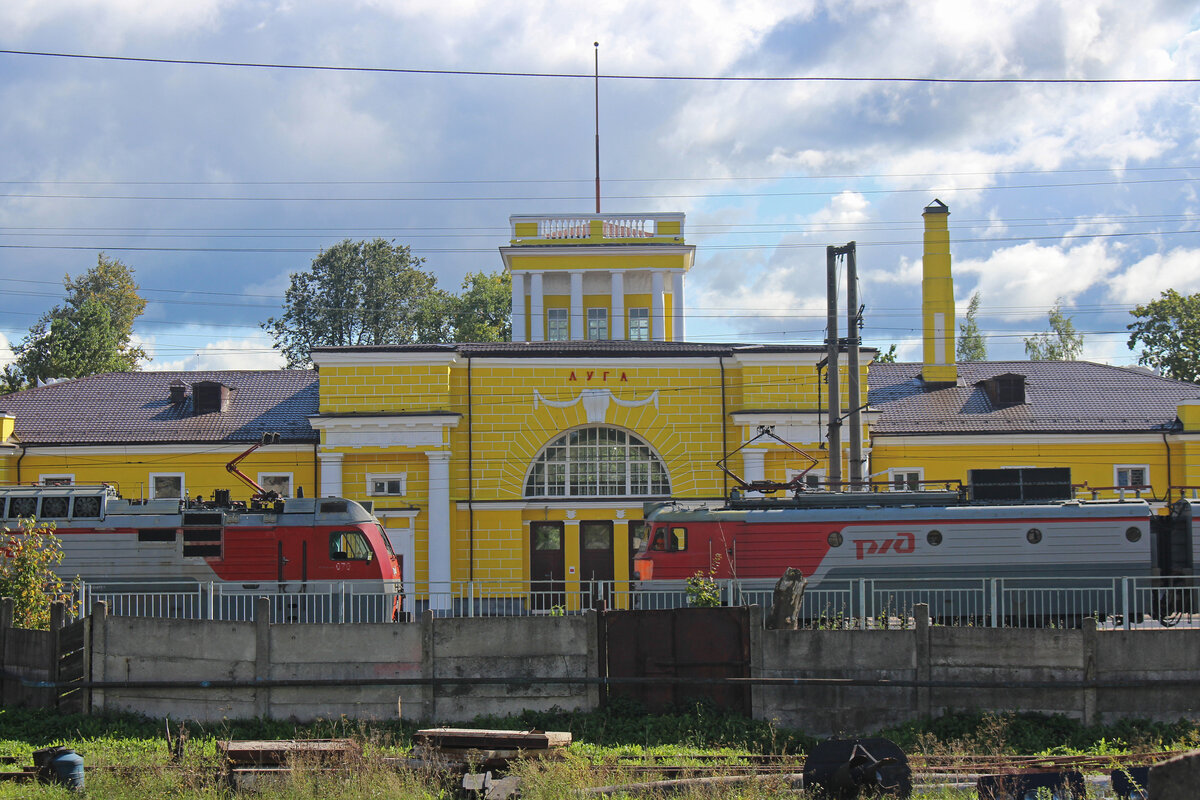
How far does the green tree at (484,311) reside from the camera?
68.6m

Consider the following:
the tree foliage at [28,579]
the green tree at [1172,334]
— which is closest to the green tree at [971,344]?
the green tree at [1172,334]

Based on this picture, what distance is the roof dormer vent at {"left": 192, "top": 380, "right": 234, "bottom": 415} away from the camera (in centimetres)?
3878

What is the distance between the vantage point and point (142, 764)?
15.2 meters

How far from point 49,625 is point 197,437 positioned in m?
17.9

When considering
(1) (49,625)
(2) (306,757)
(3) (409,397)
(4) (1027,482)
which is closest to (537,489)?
(3) (409,397)

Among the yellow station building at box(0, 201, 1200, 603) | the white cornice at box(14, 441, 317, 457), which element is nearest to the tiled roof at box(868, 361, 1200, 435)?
the yellow station building at box(0, 201, 1200, 603)

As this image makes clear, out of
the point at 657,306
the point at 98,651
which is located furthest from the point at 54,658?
the point at 657,306

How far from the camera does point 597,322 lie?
49812 millimetres

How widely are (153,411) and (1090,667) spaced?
99.8 ft

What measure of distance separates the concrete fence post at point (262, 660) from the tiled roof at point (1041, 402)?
77.9 feet

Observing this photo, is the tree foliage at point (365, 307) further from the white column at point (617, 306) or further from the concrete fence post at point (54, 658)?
the concrete fence post at point (54, 658)

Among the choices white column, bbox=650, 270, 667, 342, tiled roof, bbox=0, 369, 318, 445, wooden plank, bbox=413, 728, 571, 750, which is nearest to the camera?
wooden plank, bbox=413, 728, 571, 750

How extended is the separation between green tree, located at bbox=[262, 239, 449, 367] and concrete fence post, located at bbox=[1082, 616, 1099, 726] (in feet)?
174

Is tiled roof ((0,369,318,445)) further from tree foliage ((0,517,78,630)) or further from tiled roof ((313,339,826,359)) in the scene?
tree foliage ((0,517,78,630))
